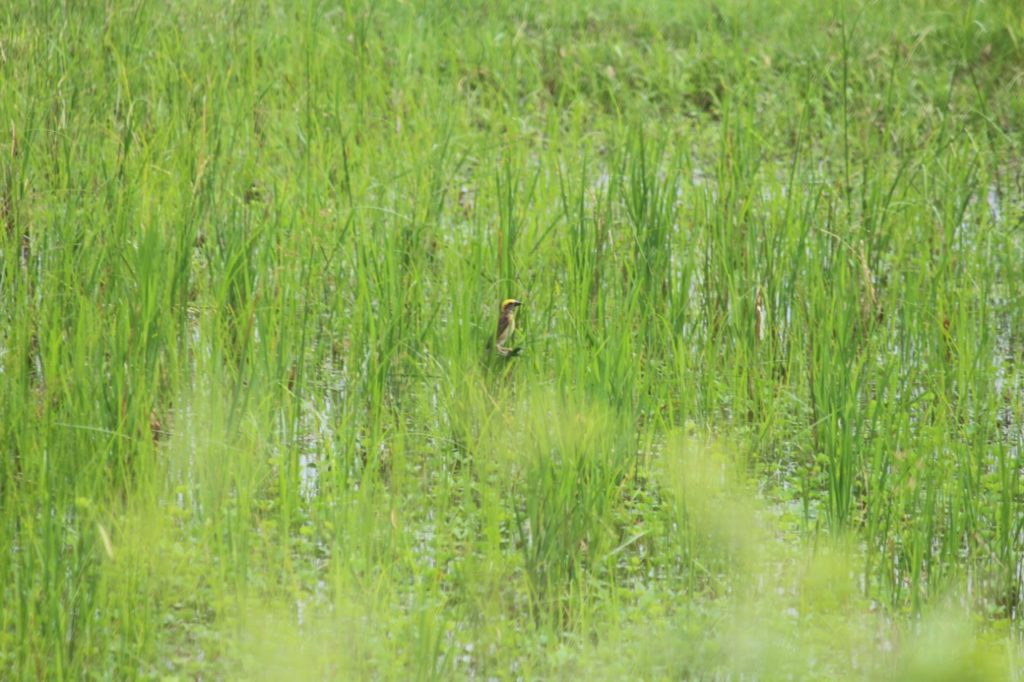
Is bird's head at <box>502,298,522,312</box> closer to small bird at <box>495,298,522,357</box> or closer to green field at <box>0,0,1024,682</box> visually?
small bird at <box>495,298,522,357</box>

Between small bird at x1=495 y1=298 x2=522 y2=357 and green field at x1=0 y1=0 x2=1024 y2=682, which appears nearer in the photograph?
green field at x1=0 y1=0 x2=1024 y2=682

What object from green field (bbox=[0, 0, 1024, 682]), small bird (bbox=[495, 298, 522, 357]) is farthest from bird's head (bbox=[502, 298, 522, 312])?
green field (bbox=[0, 0, 1024, 682])

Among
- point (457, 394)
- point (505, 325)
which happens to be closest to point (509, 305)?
point (505, 325)

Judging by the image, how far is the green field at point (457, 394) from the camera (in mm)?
2775

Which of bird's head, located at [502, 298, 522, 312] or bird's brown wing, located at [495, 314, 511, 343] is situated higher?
bird's head, located at [502, 298, 522, 312]

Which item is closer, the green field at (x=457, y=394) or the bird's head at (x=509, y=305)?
the green field at (x=457, y=394)

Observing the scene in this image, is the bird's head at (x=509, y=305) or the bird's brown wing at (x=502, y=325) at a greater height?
the bird's head at (x=509, y=305)

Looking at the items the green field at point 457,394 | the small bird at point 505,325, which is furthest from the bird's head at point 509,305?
the green field at point 457,394

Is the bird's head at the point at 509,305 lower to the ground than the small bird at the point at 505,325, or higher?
higher

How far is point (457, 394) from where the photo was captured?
365 cm

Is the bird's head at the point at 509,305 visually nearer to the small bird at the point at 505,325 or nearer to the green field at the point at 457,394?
the small bird at the point at 505,325

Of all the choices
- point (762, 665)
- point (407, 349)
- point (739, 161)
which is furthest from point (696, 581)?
point (739, 161)

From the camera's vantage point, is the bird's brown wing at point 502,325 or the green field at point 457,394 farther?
the bird's brown wing at point 502,325

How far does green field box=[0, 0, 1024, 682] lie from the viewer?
2775 mm
